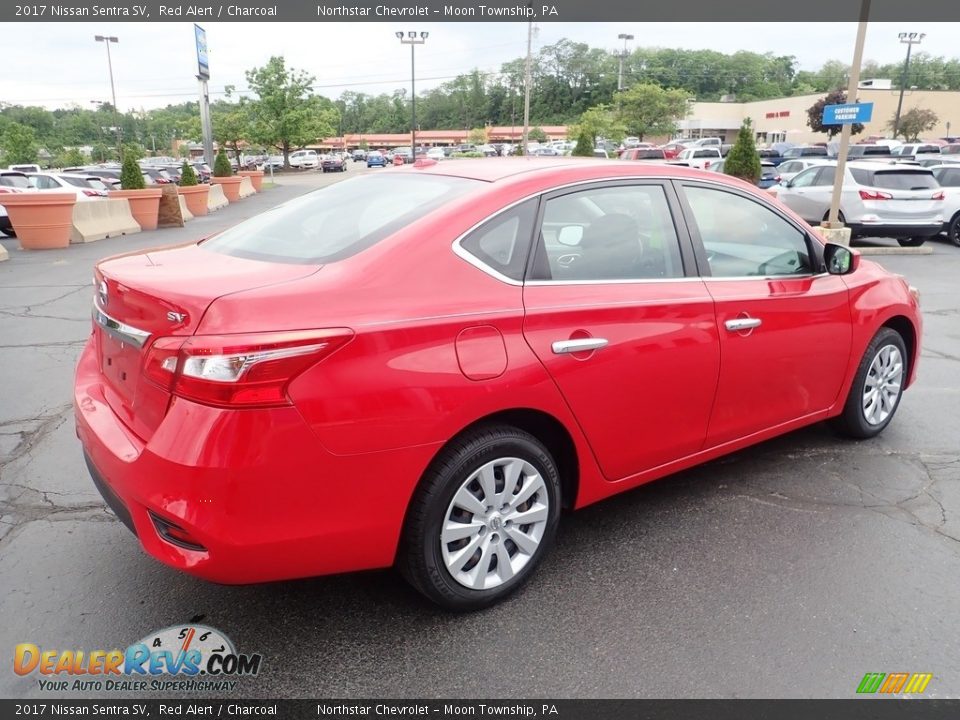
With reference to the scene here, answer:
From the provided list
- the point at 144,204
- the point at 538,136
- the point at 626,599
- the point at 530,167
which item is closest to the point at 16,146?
the point at 144,204

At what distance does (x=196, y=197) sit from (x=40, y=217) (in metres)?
7.81

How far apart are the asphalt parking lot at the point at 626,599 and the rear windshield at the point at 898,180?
36.1 feet

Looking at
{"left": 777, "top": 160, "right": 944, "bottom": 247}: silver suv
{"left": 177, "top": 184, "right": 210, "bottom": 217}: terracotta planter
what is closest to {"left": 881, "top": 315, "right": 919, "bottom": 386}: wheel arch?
{"left": 777, "top": 160, "right": 944, "bottom": 247}: silver suv

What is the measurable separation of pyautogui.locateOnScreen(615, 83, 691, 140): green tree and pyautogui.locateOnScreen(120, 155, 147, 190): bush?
4531 centimetres

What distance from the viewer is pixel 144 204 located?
55.6 feet

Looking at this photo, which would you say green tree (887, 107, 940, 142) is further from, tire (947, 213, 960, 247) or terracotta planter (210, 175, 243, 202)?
terracotta planter (210, 175, 243, 202)

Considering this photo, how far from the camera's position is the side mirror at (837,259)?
3.88 meters

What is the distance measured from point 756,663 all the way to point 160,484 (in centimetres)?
212

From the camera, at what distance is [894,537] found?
3.37 meters

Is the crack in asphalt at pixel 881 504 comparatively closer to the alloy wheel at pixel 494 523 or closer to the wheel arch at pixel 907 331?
the wheel arch at pixel 907 331

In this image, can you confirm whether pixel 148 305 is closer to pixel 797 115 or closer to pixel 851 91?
pixel 851 91

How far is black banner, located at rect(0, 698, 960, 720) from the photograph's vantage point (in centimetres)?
229

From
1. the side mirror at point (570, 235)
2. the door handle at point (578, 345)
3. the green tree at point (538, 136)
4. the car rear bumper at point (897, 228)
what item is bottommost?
the car rear bumper at point (897, 228)

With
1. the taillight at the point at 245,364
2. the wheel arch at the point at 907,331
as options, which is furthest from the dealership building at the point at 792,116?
the taillight at the point at 245,364
